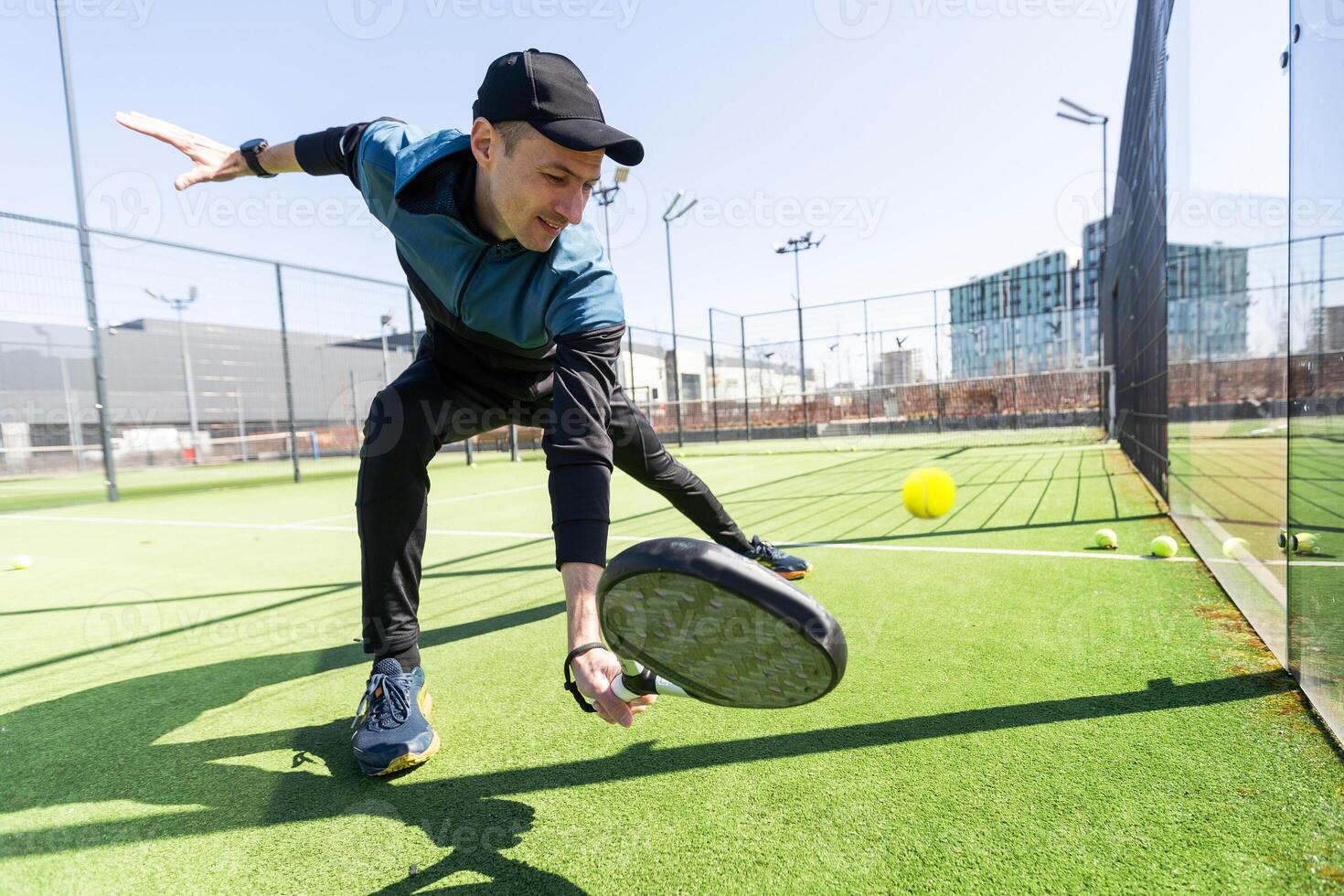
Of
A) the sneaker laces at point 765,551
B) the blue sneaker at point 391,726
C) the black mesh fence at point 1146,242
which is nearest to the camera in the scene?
the blue sneaker at point 391,726

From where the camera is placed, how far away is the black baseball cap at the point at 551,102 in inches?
63.5

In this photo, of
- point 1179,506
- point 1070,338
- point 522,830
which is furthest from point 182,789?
point 1070,338

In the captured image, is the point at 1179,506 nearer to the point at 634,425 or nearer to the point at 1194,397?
the point at 1194,397

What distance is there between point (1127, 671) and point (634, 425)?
1992 millimetres

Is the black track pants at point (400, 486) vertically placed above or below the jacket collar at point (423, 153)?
below

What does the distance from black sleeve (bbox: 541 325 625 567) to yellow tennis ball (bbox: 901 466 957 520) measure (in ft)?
9.93

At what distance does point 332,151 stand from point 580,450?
1658 millimetres

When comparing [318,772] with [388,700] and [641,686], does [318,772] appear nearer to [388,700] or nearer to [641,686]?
[388,700]

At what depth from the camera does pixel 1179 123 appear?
14.0 ft

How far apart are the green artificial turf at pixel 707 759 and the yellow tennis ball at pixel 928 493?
2.03 ft

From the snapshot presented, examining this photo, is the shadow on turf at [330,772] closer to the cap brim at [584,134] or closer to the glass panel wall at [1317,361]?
the glass panel wall at [1317,361]

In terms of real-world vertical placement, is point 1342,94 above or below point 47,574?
above

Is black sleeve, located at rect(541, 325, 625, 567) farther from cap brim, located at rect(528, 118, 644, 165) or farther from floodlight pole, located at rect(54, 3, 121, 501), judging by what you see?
floodlight pole, located at rect(54, 3, 121, 501)

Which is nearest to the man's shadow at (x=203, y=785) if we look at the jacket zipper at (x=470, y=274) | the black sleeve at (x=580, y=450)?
the black sleeve at (x=580, y=450)
